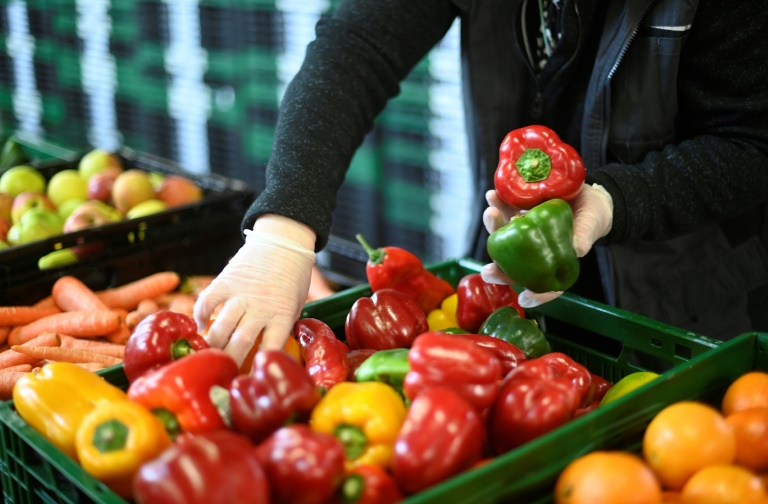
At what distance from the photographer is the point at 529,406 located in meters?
1.15

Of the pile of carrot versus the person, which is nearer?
the person

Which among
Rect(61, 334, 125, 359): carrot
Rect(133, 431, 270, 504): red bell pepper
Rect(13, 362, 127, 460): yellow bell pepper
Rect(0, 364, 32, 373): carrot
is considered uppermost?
Rect(133, 431, 270, 504): red bell pepper

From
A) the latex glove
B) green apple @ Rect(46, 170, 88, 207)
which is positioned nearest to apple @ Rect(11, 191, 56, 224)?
green apple @ Rect(46, 170, 88, 207)

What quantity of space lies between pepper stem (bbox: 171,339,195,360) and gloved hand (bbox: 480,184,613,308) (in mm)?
541

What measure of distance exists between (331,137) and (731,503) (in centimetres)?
107

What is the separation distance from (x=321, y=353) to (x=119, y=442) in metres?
0.40

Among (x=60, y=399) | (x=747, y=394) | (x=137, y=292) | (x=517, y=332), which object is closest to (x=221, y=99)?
(x=137, y=292)

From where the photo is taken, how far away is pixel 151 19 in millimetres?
4629

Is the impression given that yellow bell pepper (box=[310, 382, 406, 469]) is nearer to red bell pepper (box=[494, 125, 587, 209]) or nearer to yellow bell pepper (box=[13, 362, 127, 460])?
yellow bell pepper (box=[13, 362, 127, 460])

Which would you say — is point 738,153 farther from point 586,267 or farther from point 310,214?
point 310,214

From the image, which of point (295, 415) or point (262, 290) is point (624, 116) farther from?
point (295, 415)

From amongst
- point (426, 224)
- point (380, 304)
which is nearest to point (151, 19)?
point (426, 224)

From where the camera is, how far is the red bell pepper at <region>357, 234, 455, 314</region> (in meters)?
Answer: 1.72

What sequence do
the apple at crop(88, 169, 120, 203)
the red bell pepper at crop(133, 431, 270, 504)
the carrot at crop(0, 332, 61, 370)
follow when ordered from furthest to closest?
the apple at crop(88, 169, 120, 203)
the carrot at crop(0, 332, 61, 370)
the red bell pepper at crop(133, 431, 270, 504)
